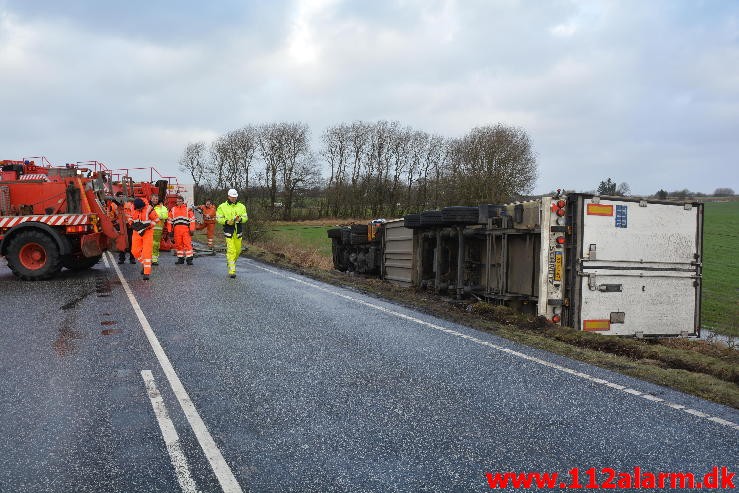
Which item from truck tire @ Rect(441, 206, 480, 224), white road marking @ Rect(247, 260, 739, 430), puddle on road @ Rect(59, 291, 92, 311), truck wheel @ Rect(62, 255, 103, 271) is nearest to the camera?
white road marking @ Rect(247, 260, 739, 430)

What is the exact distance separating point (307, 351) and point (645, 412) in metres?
3.23

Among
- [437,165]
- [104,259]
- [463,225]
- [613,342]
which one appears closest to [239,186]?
[437,165]

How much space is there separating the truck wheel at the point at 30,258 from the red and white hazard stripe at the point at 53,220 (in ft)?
0.94

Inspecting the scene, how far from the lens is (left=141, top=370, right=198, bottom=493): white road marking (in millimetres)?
3219

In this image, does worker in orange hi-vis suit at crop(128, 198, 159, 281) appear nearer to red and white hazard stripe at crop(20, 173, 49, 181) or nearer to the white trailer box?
red and white hazard stripe at crop(20, 173, 49, 181)

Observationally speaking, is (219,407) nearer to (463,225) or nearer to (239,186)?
(463,225)

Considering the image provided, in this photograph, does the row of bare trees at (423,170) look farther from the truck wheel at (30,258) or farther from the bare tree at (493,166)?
the truck wheel at (30,258)

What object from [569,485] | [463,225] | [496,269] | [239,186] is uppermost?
[239,186]

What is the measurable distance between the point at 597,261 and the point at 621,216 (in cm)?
79

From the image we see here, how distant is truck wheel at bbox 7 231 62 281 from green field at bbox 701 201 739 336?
51.2 ft

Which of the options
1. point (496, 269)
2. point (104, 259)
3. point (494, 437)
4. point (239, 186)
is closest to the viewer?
point (494, 437)

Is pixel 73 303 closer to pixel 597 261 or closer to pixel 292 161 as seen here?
pixel 597 261

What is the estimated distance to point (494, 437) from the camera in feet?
12.8

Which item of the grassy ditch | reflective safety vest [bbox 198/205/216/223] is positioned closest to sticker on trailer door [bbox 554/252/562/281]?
the grassy ditch
